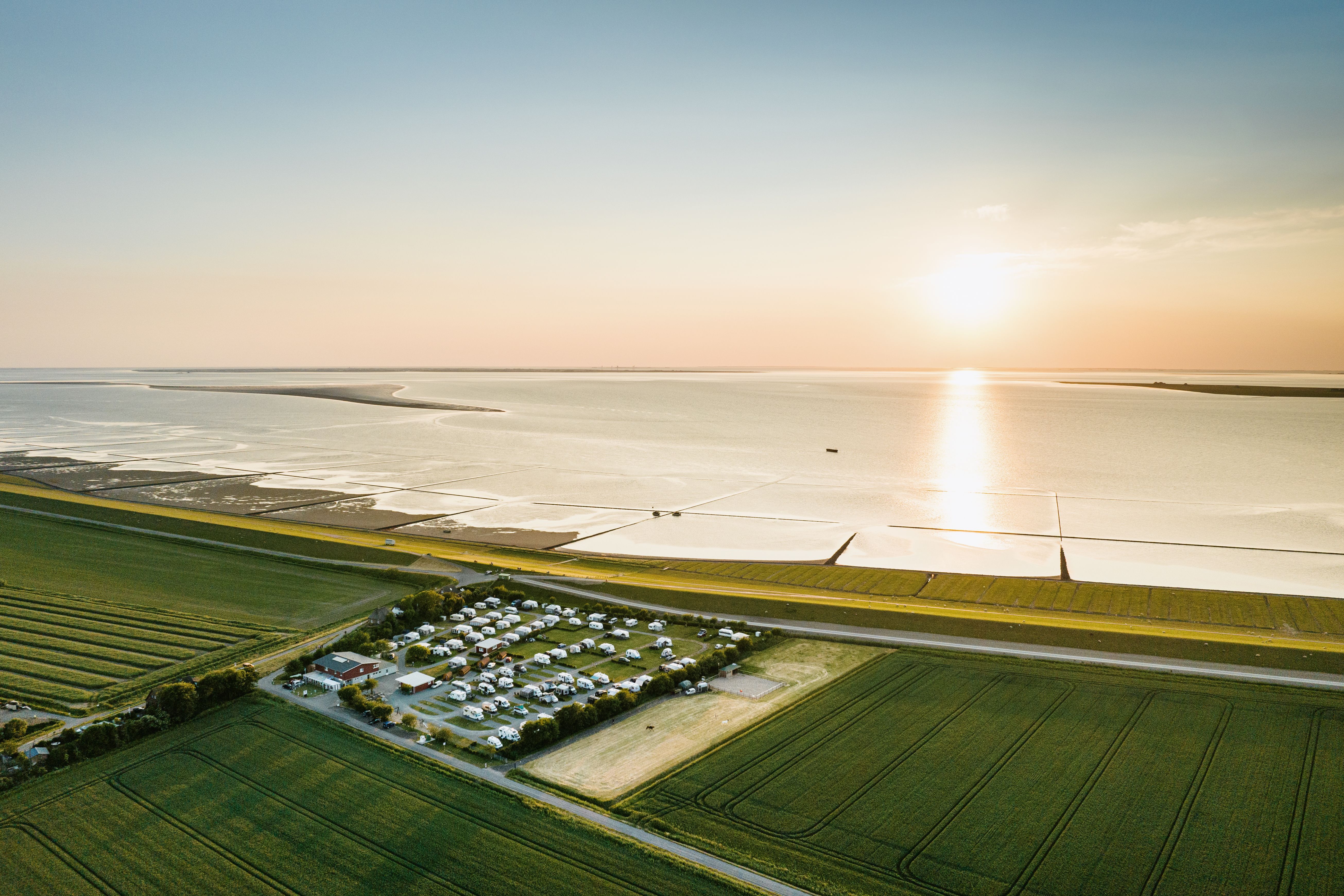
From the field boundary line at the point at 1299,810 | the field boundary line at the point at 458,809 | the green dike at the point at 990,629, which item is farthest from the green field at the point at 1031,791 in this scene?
the green dike at the point at 990,629

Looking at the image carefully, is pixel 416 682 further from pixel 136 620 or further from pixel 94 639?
pixel 136 620

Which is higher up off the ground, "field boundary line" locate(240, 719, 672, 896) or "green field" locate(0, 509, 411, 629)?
"green field" locate(0, 509, 411, 629)

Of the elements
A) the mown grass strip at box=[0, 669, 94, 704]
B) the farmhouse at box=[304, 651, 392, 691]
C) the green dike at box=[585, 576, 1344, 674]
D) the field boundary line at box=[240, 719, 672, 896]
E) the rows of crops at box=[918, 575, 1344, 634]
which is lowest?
the rows of crops at box=[918, 575, 1344, 634]

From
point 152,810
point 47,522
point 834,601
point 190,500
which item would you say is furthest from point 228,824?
point 190,500

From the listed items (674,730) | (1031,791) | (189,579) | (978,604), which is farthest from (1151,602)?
(189,579)

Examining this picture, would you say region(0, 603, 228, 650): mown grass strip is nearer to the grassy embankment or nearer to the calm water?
the grassy embankment

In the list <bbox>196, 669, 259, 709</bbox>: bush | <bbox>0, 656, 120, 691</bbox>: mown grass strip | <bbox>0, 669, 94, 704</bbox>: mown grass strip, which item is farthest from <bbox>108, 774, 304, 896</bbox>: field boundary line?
<bbox>0, 656, 120, 691</bbox>: mown grass strip

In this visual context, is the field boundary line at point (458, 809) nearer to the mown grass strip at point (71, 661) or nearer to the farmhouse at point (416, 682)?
the farmhouse at point (416, 682)
